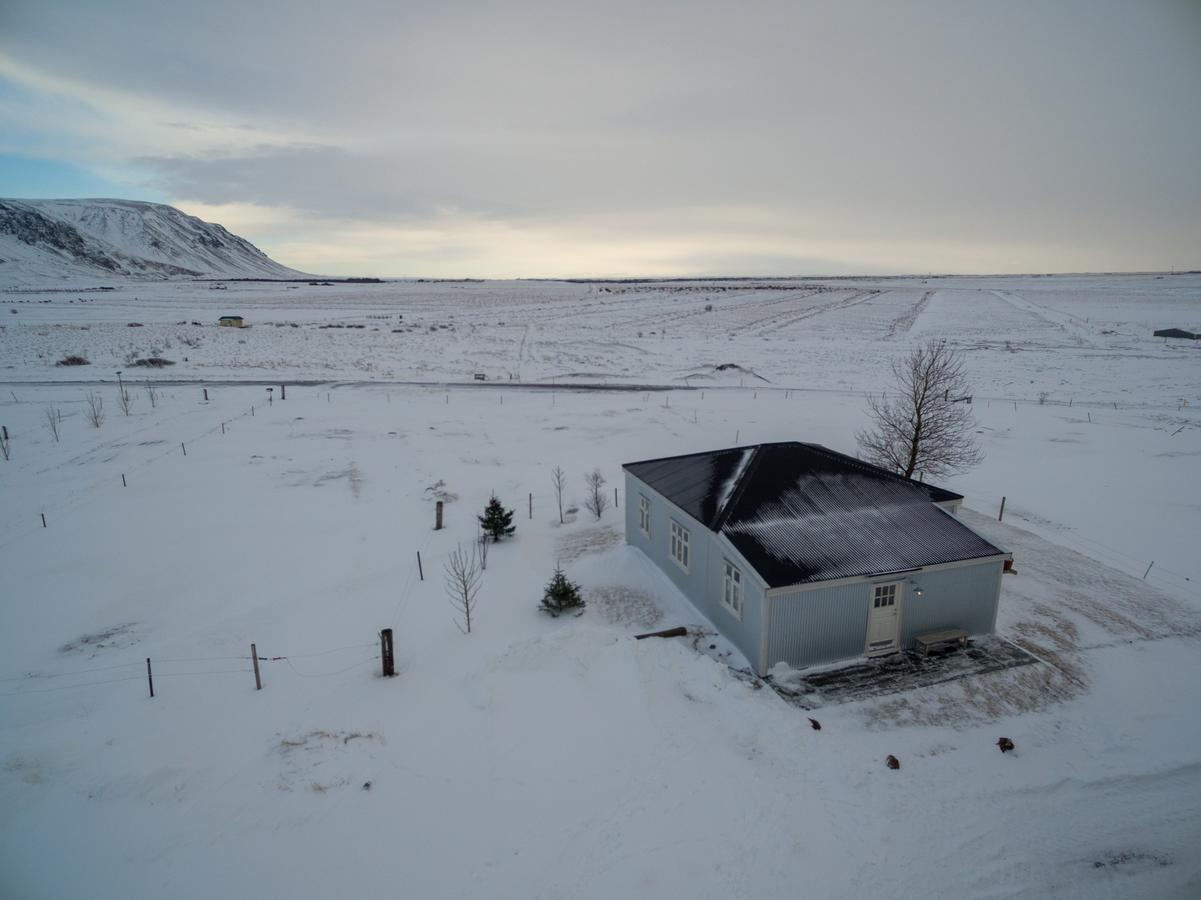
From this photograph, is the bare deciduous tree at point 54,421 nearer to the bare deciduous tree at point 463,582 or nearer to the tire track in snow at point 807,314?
the bare deciduous tree at point 463,582

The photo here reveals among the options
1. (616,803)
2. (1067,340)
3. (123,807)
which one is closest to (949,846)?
(616,803)

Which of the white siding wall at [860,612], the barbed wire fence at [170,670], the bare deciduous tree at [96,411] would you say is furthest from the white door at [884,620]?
the bare deciduous tree at [96,411]

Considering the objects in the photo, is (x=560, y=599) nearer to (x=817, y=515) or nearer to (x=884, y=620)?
(x=817, y=515)

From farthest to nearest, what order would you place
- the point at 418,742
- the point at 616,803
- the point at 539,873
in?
1. the point at 418,742
2. the point at 616,803
3. the point at 539,873

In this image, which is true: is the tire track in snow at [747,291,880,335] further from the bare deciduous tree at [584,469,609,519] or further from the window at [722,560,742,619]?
the window at [722,560,742,619]

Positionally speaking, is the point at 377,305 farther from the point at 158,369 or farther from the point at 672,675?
the point at 672,675
